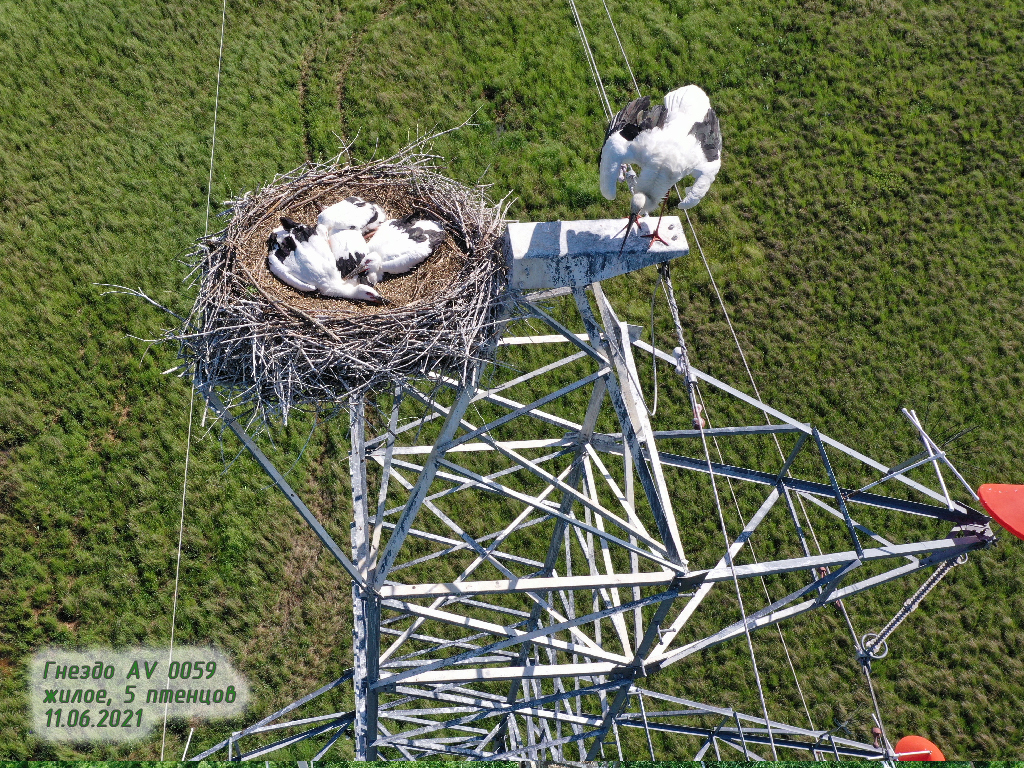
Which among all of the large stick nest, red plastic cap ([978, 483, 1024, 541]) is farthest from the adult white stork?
red plastic cap ([978, 483, 1024, 541])

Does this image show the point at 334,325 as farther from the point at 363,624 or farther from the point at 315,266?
the point at 363,624

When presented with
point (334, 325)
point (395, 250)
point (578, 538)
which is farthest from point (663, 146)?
point (578, 538)

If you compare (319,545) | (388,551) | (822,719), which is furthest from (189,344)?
(822,719)

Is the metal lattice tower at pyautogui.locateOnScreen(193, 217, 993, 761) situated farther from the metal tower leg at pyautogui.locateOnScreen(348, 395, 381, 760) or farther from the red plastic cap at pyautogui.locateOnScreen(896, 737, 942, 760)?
the red plastic cap at pyautogui.locateOnScreen(896, 737, 942, 760)

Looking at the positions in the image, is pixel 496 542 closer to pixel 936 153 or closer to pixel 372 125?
pixel 372 125

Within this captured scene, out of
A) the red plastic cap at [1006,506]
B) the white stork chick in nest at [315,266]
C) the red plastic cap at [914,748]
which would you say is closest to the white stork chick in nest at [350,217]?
the white stork chick in nest at [315,266]
